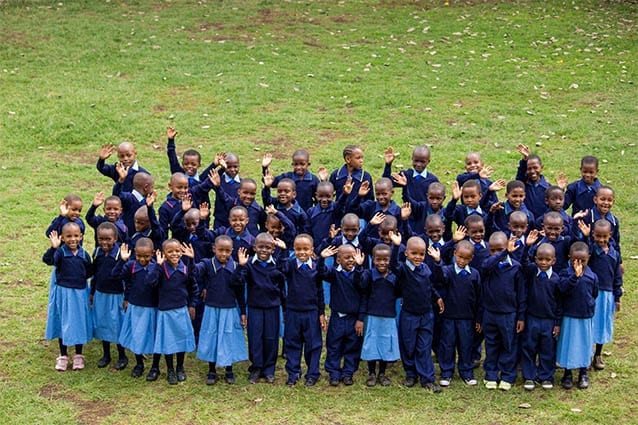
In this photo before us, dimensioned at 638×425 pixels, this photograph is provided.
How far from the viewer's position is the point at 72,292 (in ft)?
27.3

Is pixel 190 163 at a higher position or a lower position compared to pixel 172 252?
higher

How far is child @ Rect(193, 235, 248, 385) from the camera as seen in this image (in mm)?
8109

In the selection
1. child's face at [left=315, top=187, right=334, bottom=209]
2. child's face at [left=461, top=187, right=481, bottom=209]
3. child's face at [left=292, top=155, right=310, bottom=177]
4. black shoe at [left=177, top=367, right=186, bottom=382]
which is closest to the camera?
black shoe at [left=177, top=367, right=186, bottom=382]

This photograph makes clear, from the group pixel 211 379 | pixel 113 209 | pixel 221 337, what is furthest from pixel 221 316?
pixel 113 209

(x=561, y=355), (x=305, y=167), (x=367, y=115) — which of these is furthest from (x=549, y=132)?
(x=561, y=355)

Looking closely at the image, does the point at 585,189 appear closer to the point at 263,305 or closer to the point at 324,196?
the point at 324,196

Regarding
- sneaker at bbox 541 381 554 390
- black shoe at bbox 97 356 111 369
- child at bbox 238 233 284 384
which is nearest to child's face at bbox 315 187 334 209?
child at bbox 238 233 284 384

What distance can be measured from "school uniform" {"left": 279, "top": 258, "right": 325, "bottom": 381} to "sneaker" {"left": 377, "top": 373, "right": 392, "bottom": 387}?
21.3 inches

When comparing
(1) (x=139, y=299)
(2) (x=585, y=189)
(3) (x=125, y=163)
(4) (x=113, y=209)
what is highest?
(3) (x=125, y=163)

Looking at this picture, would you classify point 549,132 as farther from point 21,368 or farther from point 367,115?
point 21,368

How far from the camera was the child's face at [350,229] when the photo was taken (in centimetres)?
841

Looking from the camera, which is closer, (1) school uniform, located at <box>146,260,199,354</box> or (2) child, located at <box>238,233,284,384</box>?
(1) school uniform, located at <box>146,260,199,354</box>

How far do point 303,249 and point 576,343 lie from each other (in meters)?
2.42

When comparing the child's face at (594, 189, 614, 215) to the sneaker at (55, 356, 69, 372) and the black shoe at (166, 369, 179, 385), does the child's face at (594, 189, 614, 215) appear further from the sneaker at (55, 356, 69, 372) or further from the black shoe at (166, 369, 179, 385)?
the sneaker at (55, 356, 69, 372)
